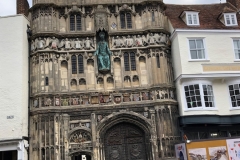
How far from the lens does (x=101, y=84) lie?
21.3 meters

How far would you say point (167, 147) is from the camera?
1997 cm

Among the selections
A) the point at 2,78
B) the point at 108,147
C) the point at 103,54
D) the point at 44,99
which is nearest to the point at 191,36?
the point at 103,54

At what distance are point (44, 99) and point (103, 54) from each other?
4.96m

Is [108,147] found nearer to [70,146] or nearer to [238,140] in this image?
[70,146]

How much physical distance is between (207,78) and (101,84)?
23.4ft

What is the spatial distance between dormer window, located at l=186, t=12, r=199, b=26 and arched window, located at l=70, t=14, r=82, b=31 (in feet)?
25.6

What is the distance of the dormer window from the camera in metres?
22.7

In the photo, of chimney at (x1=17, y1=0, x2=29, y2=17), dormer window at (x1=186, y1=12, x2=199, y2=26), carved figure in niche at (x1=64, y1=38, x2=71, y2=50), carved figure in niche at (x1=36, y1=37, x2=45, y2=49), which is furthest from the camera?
chimney at (x1=17, y1=0, x2=29, y2=17)

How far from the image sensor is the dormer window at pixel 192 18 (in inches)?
893

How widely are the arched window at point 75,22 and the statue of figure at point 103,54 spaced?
1801 mm

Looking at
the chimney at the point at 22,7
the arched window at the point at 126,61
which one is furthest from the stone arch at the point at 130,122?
the chimney at the point at 22,7

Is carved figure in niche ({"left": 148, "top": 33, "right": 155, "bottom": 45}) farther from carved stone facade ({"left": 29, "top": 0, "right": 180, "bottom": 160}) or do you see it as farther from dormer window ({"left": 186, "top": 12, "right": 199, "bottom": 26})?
dormer window ({"left": 186, "top": 12, "right": 199, "bottom": 26})

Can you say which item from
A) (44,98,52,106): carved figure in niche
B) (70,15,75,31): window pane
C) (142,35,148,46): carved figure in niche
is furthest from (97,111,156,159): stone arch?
(70,15,75,31): window pane

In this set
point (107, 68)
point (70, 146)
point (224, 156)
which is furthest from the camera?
point (107, 68)
